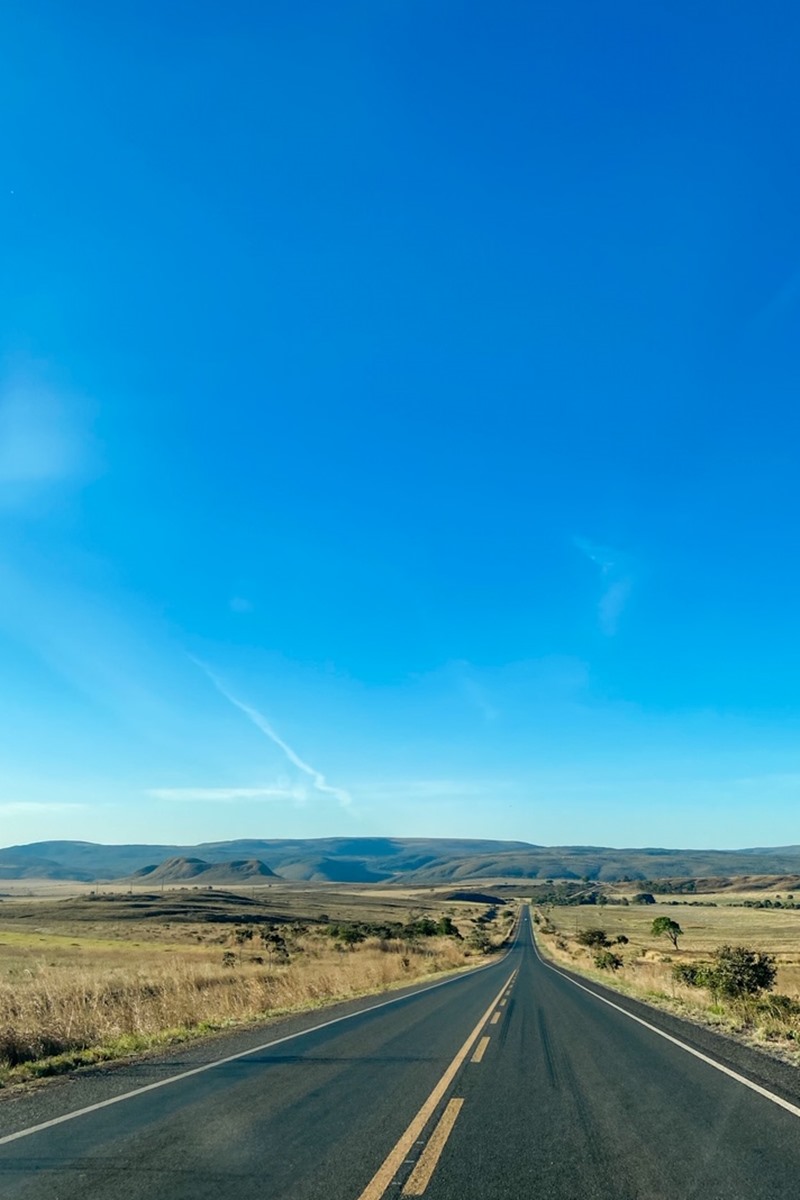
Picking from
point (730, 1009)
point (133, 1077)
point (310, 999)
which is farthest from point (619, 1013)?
point (133, 1077)

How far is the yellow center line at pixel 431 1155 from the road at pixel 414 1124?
0.03 m

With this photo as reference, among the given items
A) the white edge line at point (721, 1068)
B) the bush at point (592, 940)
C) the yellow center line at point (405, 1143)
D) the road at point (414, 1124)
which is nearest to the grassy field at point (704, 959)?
the bush at point (592, 940)

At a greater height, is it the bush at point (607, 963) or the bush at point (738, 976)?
the bush at point (738, 976)

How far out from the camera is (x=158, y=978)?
83.0 feet

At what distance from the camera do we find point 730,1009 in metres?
21.8

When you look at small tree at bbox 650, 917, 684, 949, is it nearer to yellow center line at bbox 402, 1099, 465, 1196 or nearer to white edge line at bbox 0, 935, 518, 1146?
white edge line at bbox 0, 935, 518, 1146

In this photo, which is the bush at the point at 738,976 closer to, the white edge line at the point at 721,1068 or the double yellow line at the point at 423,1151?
the white edge line at the point at 721,1068

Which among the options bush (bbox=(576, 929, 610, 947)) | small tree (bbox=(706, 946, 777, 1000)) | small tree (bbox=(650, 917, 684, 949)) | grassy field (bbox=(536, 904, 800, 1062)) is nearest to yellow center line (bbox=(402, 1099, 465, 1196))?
grassy field (bbox=(536, 904, 800, 1062))

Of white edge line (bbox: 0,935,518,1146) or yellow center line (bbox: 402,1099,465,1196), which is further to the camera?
white edge line (bbox: 0,935,518,1146)

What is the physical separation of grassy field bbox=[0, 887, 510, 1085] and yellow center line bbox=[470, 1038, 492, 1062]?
607cm

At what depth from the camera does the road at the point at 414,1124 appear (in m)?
6.61

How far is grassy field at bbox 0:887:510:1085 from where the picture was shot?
14.1 metres

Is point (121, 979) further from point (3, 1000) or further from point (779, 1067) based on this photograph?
point (779, 1067)

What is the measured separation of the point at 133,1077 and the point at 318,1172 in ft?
19.3
